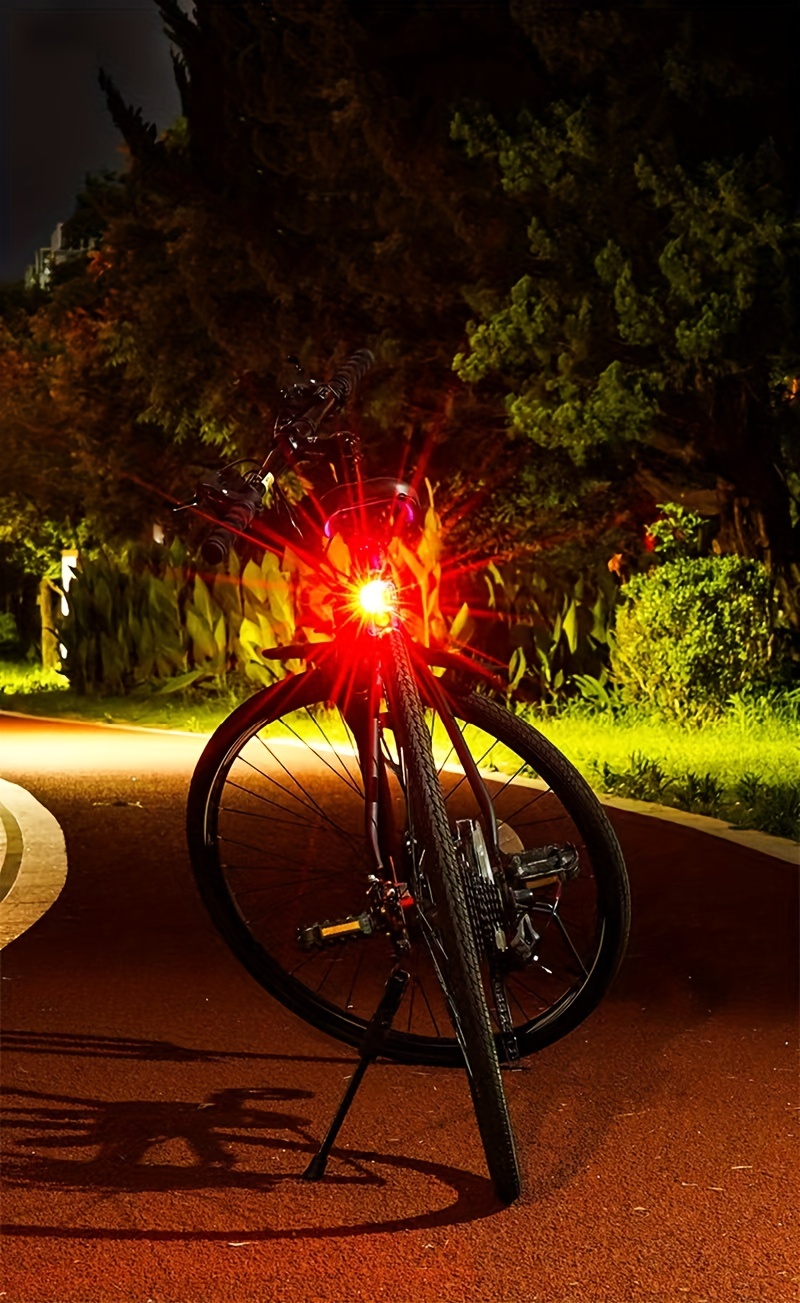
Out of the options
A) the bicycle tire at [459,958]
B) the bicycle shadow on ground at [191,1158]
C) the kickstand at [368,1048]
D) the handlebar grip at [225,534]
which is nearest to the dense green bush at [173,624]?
the bicycle shadow on ground at [191,1158]

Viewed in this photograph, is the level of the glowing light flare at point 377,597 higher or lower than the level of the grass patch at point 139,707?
higher

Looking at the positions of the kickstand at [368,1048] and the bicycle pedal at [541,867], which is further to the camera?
the bicycle pedal at [541,867]

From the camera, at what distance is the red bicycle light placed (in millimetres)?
5766

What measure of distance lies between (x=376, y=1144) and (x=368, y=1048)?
25cm

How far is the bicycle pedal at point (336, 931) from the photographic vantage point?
18.7ft

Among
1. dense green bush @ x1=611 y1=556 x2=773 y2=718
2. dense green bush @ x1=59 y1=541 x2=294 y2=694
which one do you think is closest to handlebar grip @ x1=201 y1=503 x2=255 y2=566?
dense green bush @ x1=611 y1=556 x2=773 y2=718

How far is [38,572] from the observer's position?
53281 millimetres

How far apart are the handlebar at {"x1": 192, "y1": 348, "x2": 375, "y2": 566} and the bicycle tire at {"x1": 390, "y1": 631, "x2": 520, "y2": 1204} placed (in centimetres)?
63

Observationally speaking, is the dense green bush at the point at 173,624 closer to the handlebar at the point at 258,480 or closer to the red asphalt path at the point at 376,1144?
the red asphalt path at the point at 376,1144

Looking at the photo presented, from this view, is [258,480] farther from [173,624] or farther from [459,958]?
[173,624]

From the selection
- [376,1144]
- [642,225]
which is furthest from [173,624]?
[376,1144]

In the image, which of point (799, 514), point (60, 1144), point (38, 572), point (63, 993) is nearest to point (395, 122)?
point (799, 514)

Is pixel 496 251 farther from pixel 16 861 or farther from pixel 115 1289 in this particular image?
pixel 115 1289

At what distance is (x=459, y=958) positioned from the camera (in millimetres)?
5180
